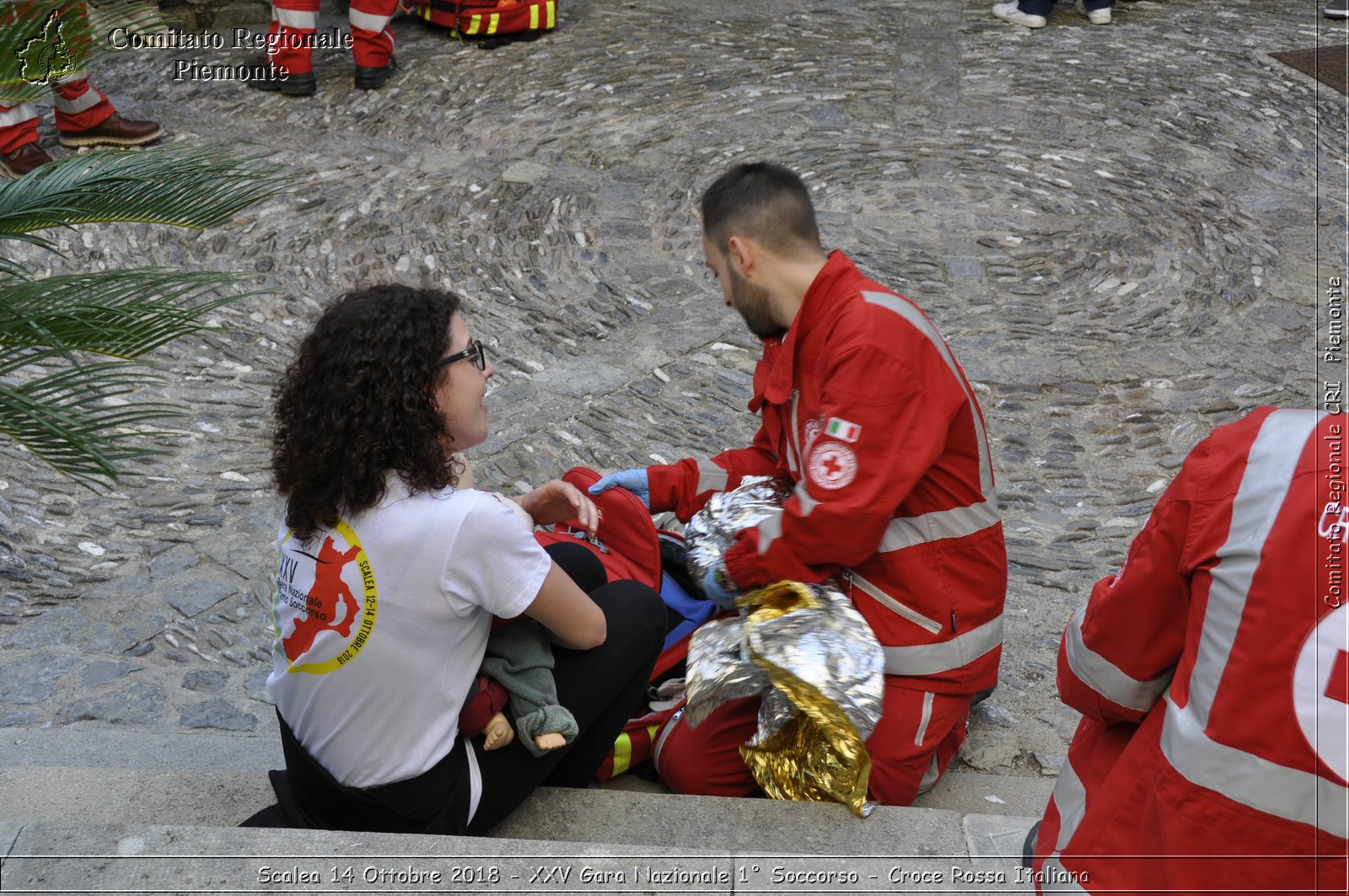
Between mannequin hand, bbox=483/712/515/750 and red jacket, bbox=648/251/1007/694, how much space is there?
61cm

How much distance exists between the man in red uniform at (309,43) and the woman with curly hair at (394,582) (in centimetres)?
536

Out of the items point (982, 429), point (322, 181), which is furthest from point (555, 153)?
point (982, 429)

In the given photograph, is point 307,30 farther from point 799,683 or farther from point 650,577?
point 799,683

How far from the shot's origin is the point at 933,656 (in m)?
2.63

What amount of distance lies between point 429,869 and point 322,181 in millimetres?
5130

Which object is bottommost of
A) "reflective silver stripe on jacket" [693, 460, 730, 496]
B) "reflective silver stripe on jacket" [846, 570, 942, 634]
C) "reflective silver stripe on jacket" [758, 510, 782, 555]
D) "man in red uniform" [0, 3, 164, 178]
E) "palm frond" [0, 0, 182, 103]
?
"man in red uniform" [0, 3, 164, 178]

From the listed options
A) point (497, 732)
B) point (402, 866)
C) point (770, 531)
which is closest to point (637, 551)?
point (770, 531)

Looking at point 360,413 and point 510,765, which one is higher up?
point 360,413

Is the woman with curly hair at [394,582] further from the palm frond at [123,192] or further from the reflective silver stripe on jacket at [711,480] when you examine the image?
the reflective silver stripe on jacket at [711,480]

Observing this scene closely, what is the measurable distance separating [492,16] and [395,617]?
6.48 m

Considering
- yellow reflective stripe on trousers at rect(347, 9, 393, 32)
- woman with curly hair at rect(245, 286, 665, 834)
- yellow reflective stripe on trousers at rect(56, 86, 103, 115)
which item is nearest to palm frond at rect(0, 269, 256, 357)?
woman with curly hair at rect(245, 286, 665, 834)

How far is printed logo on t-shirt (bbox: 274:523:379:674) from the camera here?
6.98ft

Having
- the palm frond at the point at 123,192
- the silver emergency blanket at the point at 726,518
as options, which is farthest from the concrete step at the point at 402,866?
the palm frond at the point at 123,192

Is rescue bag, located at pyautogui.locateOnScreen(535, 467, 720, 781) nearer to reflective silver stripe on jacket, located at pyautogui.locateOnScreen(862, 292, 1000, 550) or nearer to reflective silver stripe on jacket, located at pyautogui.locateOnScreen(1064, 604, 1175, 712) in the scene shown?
reflective silver stripe on jacket, located at pyautogui.locateOnScreen(862, 292, 1000, 550)
